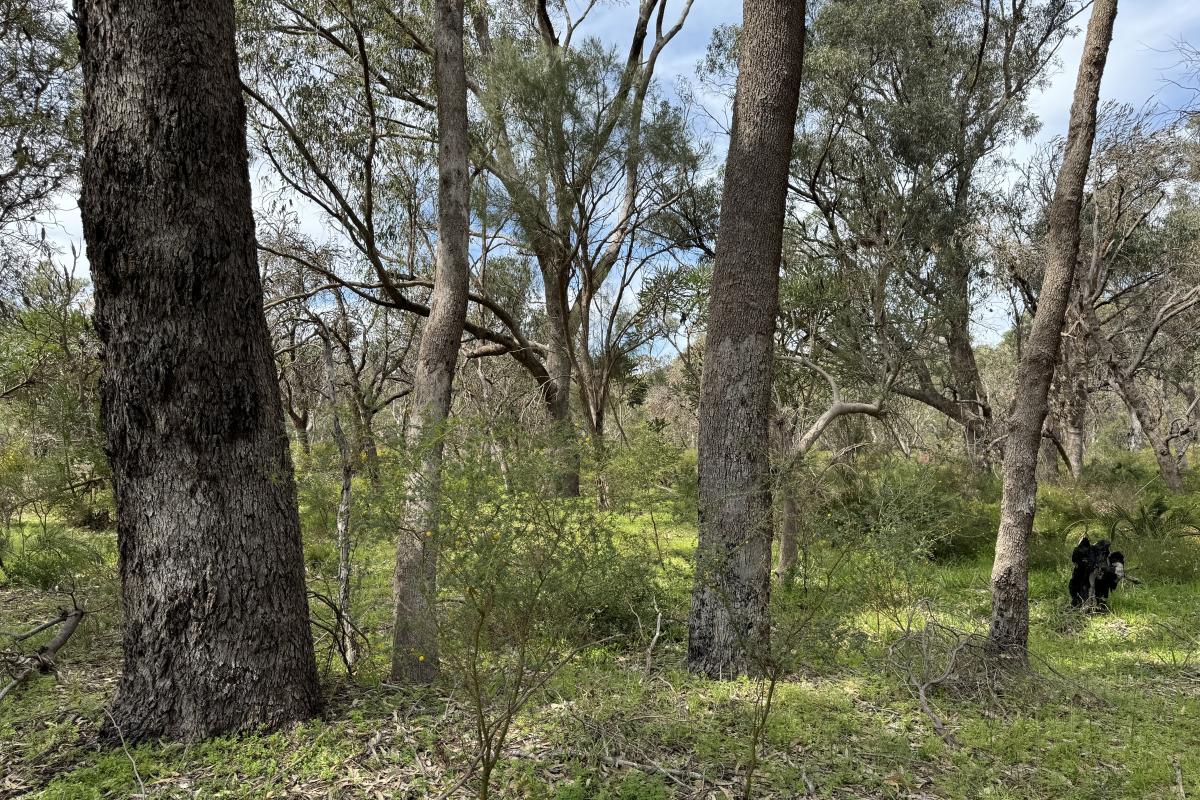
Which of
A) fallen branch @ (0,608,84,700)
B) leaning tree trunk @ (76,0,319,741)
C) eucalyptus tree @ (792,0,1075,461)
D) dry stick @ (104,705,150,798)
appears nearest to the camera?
dry stick @ (104,705,150,798)

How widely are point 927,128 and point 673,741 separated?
11399 millimetres

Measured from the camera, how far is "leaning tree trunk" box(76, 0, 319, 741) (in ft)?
10.2

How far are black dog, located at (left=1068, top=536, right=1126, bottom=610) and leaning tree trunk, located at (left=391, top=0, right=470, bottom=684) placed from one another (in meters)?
5.62

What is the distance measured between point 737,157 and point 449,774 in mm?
3711

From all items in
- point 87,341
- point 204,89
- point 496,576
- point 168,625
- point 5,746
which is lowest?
point 5,746

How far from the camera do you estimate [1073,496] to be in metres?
9.12

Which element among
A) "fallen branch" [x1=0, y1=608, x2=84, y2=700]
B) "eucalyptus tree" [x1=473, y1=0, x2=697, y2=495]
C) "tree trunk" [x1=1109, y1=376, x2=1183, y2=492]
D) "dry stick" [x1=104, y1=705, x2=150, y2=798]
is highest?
"eucalyptus tree" [x1=473, y1=0, x2=697, y2=495]

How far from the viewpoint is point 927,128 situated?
11.6 meters

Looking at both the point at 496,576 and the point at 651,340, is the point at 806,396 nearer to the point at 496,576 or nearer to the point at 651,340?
the point at 651,340

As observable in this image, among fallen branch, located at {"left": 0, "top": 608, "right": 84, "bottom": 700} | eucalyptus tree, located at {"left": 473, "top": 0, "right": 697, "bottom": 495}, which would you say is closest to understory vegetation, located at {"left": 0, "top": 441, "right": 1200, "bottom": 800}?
fallen branch, located at {"left": 0, "top": 608, "right": 84, "bottom": 700}

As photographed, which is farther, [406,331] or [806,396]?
[406,331]

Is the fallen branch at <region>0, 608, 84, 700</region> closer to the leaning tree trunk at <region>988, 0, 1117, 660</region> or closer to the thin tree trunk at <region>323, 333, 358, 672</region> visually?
the thin tree trunk at <region>323, 333, 358, 672</region>

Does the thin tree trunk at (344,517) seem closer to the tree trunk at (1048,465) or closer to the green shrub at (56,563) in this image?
the green shrub at (56,563)

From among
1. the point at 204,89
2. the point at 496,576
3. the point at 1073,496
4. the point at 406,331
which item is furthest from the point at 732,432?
the point at 406,331
